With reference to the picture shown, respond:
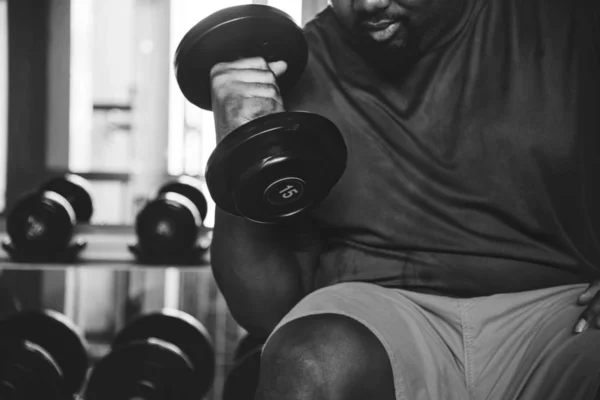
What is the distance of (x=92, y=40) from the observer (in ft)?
12.4

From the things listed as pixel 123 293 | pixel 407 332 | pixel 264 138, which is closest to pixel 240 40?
pixel 264 138

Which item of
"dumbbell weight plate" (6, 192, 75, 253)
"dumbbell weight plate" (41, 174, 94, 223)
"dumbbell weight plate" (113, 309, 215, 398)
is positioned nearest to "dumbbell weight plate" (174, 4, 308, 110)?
"dumbbell weight plate" (113, 309, 215, 398)

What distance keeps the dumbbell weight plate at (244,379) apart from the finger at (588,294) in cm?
130

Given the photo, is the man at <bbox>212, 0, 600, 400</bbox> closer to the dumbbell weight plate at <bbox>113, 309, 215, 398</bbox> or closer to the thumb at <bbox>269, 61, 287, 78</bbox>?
the thumb at <bbox>269, 61, 287, 78</bbox>

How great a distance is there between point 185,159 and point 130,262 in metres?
1.14

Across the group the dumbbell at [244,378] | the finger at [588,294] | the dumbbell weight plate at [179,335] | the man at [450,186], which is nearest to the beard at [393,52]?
the man at [450,186]

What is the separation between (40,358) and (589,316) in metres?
1.60

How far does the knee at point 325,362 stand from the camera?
0.69 metres

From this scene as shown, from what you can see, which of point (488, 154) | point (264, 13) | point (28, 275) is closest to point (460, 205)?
point (488, 154)

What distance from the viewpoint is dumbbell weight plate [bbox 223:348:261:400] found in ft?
6.58

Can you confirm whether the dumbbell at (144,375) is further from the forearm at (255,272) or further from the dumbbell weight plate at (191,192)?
the forearm at (255,272)

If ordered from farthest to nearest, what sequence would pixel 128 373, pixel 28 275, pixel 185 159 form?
pixel 185 159
pixel 28 275
pixel 128 373

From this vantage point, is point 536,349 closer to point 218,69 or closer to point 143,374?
point 218,69

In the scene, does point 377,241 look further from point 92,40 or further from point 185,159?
point 92,40
